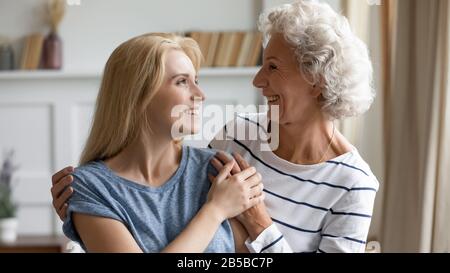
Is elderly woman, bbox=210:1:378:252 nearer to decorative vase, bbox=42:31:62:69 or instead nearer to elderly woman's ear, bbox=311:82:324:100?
elderly woman's ear, bbox=311:82:324:100

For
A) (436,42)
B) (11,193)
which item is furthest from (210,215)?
(11,193)

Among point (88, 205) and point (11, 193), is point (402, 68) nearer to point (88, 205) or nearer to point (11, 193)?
point (88, 205)

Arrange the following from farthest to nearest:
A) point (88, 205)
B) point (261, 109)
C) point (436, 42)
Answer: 1. point (261, 109)
2. point (436, 42)
3. point (88, 205)

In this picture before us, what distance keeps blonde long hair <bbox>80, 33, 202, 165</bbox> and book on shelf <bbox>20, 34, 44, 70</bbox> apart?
2172 millimetres

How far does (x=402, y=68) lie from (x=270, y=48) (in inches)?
48.0

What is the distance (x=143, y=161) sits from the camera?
1.10 metres

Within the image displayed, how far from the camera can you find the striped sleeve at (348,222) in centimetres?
121

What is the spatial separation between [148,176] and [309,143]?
0.33 meters

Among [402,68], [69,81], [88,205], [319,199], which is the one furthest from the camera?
[69,81]

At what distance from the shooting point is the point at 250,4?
10.1 ft

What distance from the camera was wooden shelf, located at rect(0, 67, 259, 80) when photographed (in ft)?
9.93

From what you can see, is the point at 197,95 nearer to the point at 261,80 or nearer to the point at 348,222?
the point at 261,80

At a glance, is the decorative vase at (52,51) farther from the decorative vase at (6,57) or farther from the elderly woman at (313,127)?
the elderly woman at (313,127)

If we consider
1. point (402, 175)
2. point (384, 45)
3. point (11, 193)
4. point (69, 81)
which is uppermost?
point (384, 45)
